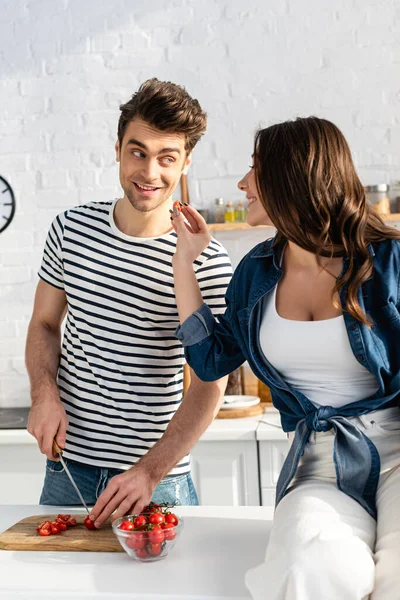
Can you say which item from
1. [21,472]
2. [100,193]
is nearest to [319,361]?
[21,472]

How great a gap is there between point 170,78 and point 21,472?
190 centimetres

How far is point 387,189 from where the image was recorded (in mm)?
3766

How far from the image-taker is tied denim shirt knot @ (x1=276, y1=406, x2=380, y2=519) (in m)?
1.51

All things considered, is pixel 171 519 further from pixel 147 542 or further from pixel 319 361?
pixel 319 361

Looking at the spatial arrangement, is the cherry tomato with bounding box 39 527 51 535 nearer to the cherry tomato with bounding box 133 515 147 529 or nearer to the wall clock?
the cherry tomato with bounding box 133 515 147 529

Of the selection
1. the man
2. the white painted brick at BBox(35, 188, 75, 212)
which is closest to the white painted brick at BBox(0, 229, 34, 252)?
the white painted brick at BBox(35, 188, 75, 212)

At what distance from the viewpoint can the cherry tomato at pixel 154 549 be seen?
1519mm

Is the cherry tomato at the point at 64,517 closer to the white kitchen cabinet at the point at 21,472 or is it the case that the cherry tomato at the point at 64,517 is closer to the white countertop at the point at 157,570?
the white countertop at the point at 157,570

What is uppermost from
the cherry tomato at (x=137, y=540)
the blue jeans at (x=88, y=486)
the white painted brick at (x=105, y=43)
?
the white painted brick at (x=105, y=43)

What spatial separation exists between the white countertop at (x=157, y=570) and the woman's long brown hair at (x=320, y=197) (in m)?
0.53

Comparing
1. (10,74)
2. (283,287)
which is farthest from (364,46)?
(283,287)

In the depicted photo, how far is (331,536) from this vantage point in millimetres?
1320

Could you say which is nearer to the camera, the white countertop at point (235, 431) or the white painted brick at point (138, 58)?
the white countertop at point (235, 431)

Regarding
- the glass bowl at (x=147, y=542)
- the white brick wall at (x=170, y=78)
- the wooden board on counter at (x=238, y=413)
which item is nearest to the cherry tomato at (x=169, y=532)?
the glass bowl at (x=147, y=542)
